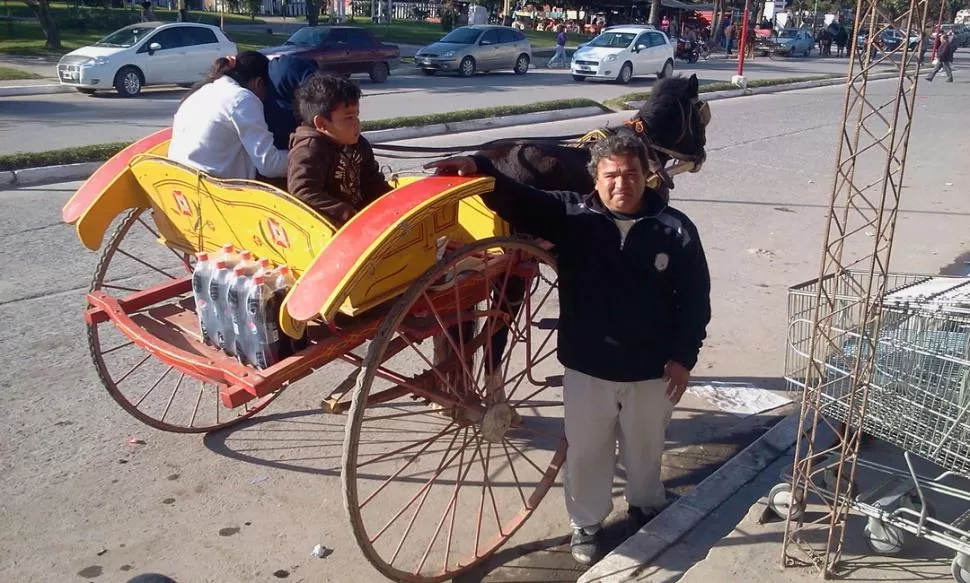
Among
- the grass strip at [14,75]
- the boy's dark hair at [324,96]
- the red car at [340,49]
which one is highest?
the red car at [340,49]

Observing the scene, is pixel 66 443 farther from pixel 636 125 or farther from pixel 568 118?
pixel 568 118

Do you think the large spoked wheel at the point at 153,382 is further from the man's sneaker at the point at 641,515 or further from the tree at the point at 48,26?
the tree at the point at 48,26

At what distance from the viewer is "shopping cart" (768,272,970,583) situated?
115 inches

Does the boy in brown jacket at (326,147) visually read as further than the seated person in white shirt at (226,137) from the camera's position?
No

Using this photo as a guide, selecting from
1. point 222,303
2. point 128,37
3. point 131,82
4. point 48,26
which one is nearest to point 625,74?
point 128,37

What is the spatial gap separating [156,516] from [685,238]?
2.48 m

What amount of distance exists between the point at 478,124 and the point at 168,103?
6495mm

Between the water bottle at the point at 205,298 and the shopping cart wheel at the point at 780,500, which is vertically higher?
the water bottle at the point at 205,298

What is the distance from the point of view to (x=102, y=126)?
13195mm

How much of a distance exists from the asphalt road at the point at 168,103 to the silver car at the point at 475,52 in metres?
0.36

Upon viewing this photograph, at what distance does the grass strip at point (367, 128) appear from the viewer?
9.61m

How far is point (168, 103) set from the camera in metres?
16.4

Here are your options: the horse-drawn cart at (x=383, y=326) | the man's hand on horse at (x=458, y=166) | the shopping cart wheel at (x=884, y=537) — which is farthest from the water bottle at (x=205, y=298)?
the shopping cart wheel at (x=884, y=537)

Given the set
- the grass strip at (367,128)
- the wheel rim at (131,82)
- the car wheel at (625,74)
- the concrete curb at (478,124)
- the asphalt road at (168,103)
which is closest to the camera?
the grass strip at (367,128)
